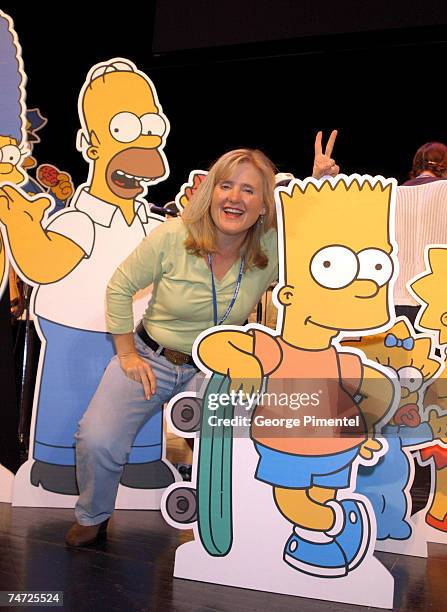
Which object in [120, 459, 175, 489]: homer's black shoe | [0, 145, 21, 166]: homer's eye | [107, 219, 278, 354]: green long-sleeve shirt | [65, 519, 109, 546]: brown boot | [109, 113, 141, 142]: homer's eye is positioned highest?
[109, 113, 141, 142]: homer's eye

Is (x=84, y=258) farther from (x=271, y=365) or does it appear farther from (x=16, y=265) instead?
(x=271, y=365)

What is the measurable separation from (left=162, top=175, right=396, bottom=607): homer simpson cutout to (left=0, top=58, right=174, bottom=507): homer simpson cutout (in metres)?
0.73

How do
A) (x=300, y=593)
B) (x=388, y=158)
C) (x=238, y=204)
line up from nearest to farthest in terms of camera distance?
(x=300, y=593)
(x=238, y=204)
(x=388, y=158)

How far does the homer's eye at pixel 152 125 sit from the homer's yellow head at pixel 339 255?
2.76 feet

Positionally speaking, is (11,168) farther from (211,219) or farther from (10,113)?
(211,219)

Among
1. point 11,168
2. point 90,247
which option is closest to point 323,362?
point 90,247

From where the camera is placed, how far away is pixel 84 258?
2.47m

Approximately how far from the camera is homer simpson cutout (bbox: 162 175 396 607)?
171 cm

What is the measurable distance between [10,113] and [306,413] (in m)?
1.52

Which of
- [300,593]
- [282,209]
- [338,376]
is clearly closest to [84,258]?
[282,209]

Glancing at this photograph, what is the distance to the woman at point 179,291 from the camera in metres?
1.93

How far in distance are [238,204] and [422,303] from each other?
2.05 ft

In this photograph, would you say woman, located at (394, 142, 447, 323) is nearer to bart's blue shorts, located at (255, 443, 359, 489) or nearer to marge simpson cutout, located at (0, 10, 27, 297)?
bart's blue shorts, located at (255, 443, 359, 489)

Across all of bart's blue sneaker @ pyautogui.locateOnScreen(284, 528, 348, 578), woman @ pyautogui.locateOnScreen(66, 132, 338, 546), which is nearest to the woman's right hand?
woman @ pyautogui.locateOnScreen(66, 132, 338, 546)
